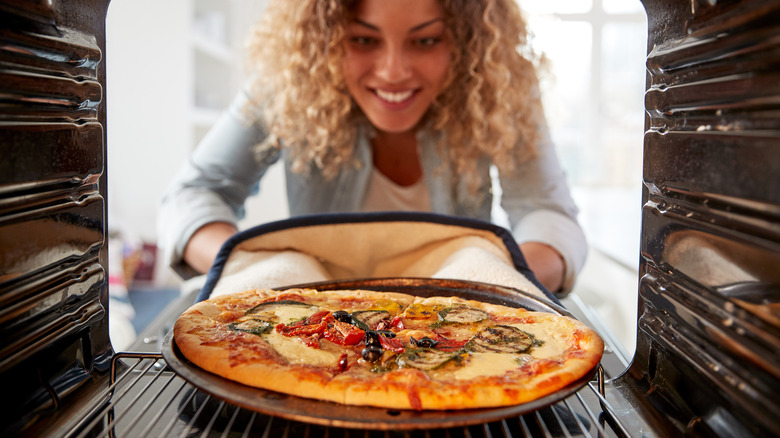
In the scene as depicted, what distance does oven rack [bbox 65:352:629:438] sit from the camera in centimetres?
83

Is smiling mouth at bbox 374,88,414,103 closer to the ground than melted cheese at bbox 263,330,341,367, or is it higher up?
higher up

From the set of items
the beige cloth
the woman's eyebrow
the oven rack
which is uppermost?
the woman's eyebrow

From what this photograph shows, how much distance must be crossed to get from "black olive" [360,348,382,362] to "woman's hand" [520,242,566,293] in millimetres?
1082

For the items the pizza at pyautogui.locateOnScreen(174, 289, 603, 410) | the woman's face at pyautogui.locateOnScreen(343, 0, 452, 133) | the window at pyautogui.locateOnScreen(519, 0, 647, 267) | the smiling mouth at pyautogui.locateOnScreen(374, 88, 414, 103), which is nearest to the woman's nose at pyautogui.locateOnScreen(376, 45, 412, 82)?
the woman's face at pyautogui.locateOnScreen(343, 0, 452, 133)

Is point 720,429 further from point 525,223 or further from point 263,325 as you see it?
point 525,223

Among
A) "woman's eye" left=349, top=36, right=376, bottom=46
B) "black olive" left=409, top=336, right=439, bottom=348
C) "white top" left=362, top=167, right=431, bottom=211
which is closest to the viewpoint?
"black olive" left=409, top=336, right=439, bottom=348

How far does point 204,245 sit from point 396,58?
916mm

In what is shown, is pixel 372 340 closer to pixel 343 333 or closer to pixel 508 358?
pixel 343 333

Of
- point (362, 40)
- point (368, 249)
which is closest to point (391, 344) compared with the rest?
point (368, 249)

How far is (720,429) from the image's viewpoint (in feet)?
2.54

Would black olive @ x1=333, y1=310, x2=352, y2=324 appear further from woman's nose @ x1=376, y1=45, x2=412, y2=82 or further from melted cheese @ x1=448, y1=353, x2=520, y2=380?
woman's nose @ x1=376, y1=45, x2=412, y2=82

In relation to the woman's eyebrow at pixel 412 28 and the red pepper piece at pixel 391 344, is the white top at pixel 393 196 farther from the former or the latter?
the red pepper piece at pixel 391 344

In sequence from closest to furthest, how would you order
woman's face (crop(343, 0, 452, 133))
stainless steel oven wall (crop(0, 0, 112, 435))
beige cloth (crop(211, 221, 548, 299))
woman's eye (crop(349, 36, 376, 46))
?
stainless steel oven wall (crop(0, 0, 112, 435)) → beige cloth (crop(211, 221, 548, 299)) → woman's face (crop(343, 0, 452, 133)) → woman's eye (crop(349, 36, 376, 46))

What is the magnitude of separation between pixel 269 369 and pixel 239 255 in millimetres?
714
